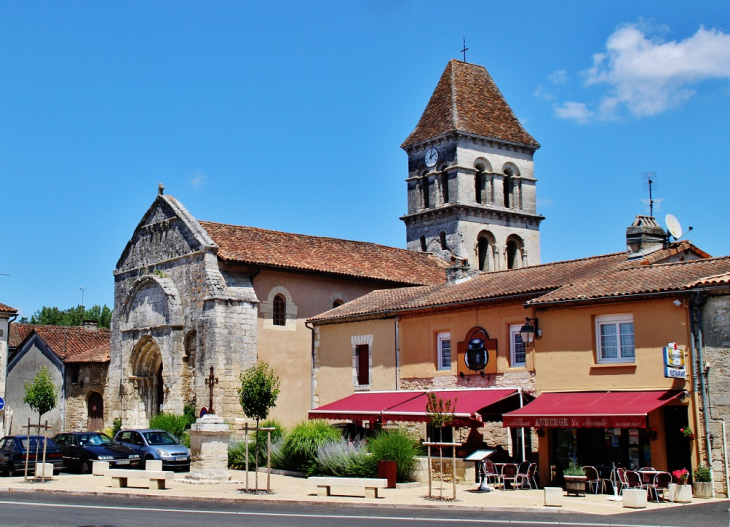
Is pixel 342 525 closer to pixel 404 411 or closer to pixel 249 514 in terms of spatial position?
pixel 249 514

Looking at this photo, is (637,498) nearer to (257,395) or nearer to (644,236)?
(644,236)

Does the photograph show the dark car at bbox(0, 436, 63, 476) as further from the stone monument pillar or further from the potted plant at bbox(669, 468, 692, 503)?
the potted plant at bbox(669, 468, 692, 503)

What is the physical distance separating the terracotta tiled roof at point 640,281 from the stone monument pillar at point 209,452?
8.42 metres

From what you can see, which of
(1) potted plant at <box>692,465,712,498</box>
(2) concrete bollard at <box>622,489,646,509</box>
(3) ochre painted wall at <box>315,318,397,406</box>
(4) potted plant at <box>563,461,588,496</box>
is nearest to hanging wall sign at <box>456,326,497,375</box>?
(3) ochre painted wall at <box>315,318,397,406</box>

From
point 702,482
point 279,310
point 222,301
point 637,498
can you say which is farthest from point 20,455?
point 702,482

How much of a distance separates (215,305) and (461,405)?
37.0ft

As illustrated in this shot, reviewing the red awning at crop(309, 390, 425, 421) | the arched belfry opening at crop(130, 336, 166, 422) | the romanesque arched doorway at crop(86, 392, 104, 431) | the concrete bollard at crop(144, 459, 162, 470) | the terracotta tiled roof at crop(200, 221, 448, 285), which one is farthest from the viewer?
the romanesque arched doorway at crop(86, 392, 104, 431)

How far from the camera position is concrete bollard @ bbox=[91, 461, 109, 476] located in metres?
24.2

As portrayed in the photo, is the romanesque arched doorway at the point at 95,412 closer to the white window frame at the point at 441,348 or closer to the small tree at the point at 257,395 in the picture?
the small tree at the point at 257,395

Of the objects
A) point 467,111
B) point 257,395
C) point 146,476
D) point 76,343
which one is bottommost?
point 146,476

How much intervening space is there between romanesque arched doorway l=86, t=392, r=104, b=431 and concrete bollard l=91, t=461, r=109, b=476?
42.2 ft

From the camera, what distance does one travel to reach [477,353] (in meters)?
24.4

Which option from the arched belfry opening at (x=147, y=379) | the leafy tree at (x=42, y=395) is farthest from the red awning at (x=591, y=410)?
the arched belfry opening at (x=147, y=379)

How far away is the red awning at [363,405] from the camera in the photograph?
24.7m
